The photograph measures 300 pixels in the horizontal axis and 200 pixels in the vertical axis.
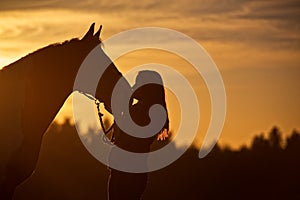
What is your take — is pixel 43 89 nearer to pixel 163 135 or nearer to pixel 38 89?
pixel 38 89

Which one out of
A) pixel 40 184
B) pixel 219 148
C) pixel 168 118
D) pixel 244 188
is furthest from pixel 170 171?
pixel 168 118

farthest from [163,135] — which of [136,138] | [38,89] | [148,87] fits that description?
[38,89]

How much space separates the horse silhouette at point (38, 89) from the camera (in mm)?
12402

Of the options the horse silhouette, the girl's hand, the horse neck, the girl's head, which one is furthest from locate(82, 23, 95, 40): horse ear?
the girl's hand

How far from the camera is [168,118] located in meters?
12.9

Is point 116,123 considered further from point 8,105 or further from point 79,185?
point 79,185

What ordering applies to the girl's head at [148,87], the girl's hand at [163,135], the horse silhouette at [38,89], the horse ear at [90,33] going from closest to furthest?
the horse silhouette at [38,89] → the girl's head at [148,87] → the horse ear at [90,33] → the girl's hand at [163,135]

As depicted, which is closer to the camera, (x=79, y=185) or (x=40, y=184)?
(x=40, y=184)

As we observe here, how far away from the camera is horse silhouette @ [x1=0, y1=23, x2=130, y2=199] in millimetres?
12402

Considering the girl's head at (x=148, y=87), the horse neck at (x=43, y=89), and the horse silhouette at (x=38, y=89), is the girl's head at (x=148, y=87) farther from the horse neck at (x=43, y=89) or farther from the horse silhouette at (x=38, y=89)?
the horse neck at (x=43, y=89)

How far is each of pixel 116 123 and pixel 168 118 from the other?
68 cm

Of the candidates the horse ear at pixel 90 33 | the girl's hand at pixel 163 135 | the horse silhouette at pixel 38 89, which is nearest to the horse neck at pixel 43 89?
the horse silhouette at pixel 38 89

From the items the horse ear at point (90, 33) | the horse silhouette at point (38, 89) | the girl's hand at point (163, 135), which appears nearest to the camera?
the horse silhouette at point (38, 89)

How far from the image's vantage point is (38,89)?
12492mm
